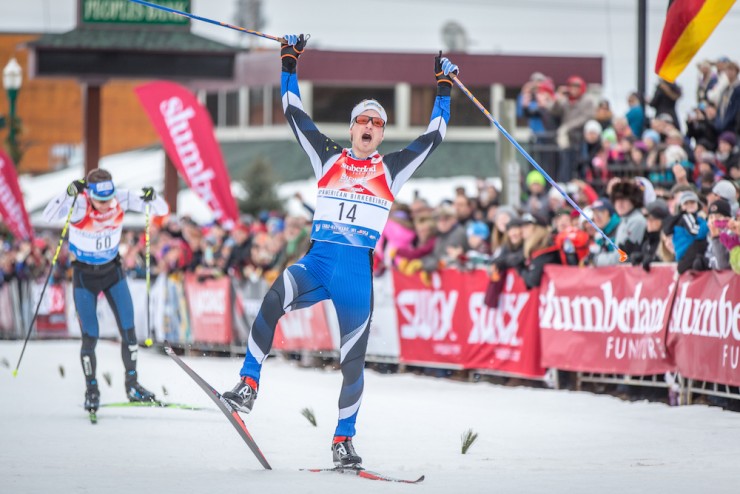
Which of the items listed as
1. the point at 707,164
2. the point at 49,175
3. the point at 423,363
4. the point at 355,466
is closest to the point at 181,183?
the point at 49,175

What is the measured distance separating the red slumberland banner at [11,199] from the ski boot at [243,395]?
20.7 metres

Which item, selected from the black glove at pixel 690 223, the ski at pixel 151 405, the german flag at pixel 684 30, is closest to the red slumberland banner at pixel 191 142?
the ski at pixel 151 405

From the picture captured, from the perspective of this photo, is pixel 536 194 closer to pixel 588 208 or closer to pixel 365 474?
pixel 588 208

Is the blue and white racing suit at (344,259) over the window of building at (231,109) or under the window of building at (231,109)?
under

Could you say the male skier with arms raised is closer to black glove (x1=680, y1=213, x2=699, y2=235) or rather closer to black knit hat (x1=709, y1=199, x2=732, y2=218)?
black knit hat (x1=709, y1=199, x2=732, y2=218)

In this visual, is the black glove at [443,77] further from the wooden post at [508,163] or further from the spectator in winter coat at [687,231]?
the wooden post at [508,163]

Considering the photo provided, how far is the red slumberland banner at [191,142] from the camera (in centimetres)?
2302

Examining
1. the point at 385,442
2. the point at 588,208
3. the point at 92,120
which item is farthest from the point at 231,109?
the point at 385,442

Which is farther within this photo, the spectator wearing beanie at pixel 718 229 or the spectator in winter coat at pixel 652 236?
the spectator in winter coat at pixel 652 236

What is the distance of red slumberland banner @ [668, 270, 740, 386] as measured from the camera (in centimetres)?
1148

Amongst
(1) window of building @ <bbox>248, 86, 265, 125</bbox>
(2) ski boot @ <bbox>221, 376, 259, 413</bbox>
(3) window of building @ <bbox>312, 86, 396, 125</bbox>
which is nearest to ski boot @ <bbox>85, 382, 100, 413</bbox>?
(2) ski boot @ <bbox>221, 376, 259, 413</bbox>

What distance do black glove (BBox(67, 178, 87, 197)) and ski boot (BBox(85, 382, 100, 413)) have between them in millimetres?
1711

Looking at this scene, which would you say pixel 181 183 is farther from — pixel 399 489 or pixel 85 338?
pixel 399 489

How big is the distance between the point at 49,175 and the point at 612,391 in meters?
37.6
